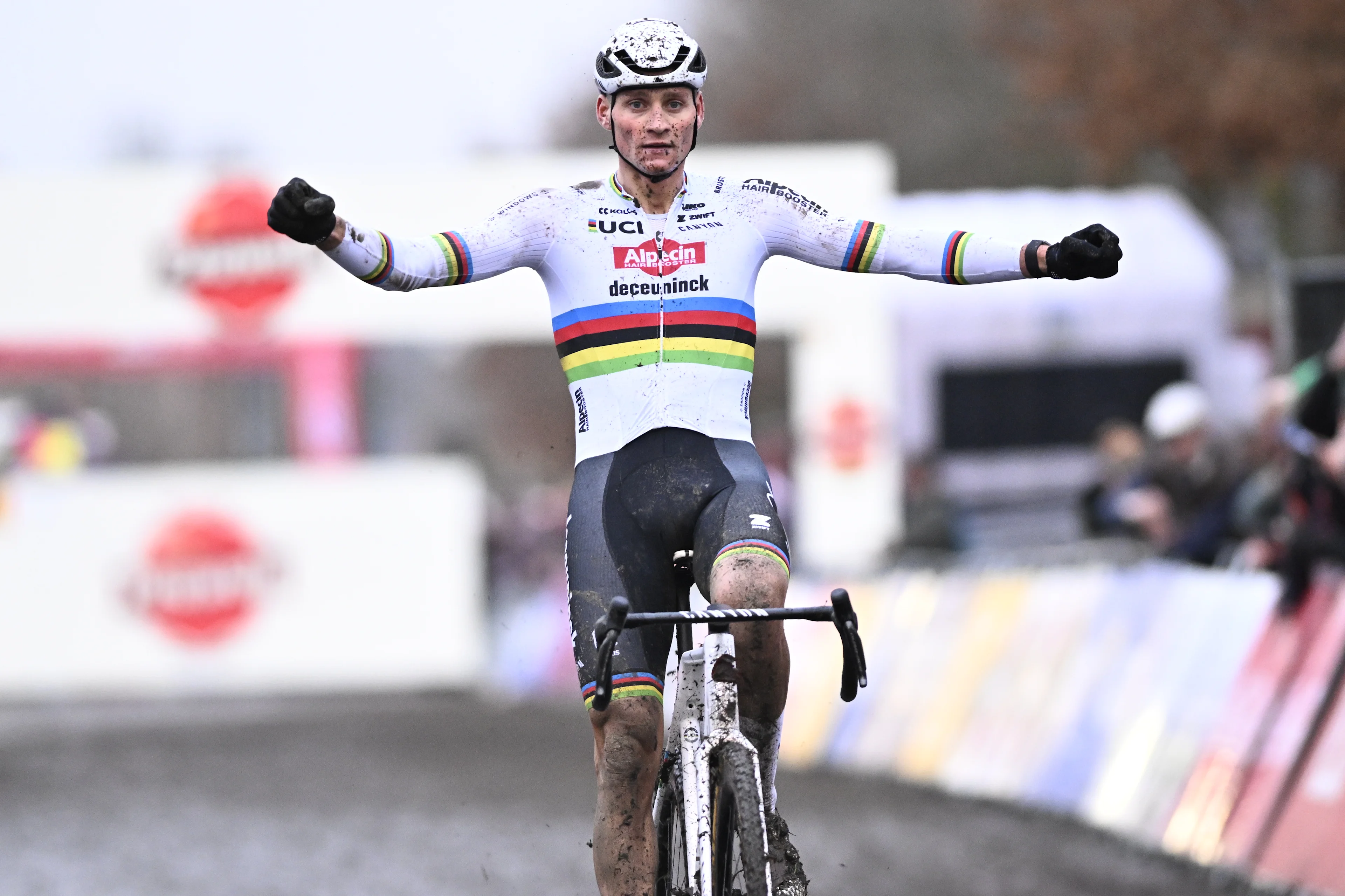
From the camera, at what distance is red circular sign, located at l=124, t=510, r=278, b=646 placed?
78.1 ft

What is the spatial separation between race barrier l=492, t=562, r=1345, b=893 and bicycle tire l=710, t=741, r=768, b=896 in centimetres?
332

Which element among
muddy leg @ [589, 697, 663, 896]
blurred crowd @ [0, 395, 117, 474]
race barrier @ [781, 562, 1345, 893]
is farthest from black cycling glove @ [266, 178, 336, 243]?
blurred crowd @ [0, 395, 117, 474]

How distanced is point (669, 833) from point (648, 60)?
197cm

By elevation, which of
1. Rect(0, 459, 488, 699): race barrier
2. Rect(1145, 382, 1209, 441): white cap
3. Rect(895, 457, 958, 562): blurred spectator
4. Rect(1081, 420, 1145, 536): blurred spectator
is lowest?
Rect(0, 459, 488, 699): race barrier

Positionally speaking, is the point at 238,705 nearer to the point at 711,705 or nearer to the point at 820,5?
the point at 711,705

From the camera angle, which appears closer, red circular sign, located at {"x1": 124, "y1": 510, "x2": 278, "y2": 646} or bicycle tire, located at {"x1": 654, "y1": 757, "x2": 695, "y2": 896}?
bicycle tire, located at {"x1": 654, "y1": 757, "x2": 695, "y2": 896}

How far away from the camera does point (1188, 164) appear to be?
1177 inches

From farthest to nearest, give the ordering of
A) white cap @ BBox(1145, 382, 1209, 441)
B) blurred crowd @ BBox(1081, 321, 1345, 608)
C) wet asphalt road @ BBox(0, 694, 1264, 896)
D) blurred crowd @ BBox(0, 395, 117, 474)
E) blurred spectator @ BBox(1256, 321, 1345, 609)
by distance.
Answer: blurred crowd @ BBox(0, 395, 117, 474)
white cap @ BBox(1145, 382, 1209, 441)
blurred crowd @ BBox(1081, 321, 1345, 608)
wet asphalt road @ BBox(0, 694, 1264, 896)
blurred spectator @ BBox(1256, 321, 1345, 609)

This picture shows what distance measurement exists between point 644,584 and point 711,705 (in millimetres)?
463

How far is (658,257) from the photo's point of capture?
6.45 m

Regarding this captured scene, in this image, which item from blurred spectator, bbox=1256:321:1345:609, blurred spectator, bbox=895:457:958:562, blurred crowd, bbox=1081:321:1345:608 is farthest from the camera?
blurred spectator, bbox=895:457:958:562

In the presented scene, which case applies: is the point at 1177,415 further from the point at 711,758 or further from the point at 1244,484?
the point at 711,758

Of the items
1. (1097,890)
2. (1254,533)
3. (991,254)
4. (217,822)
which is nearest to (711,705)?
(991,254)

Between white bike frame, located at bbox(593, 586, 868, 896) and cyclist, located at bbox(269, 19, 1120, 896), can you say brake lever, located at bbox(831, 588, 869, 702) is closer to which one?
white bike frame, located at bbox(593, 586, 868, 896)
